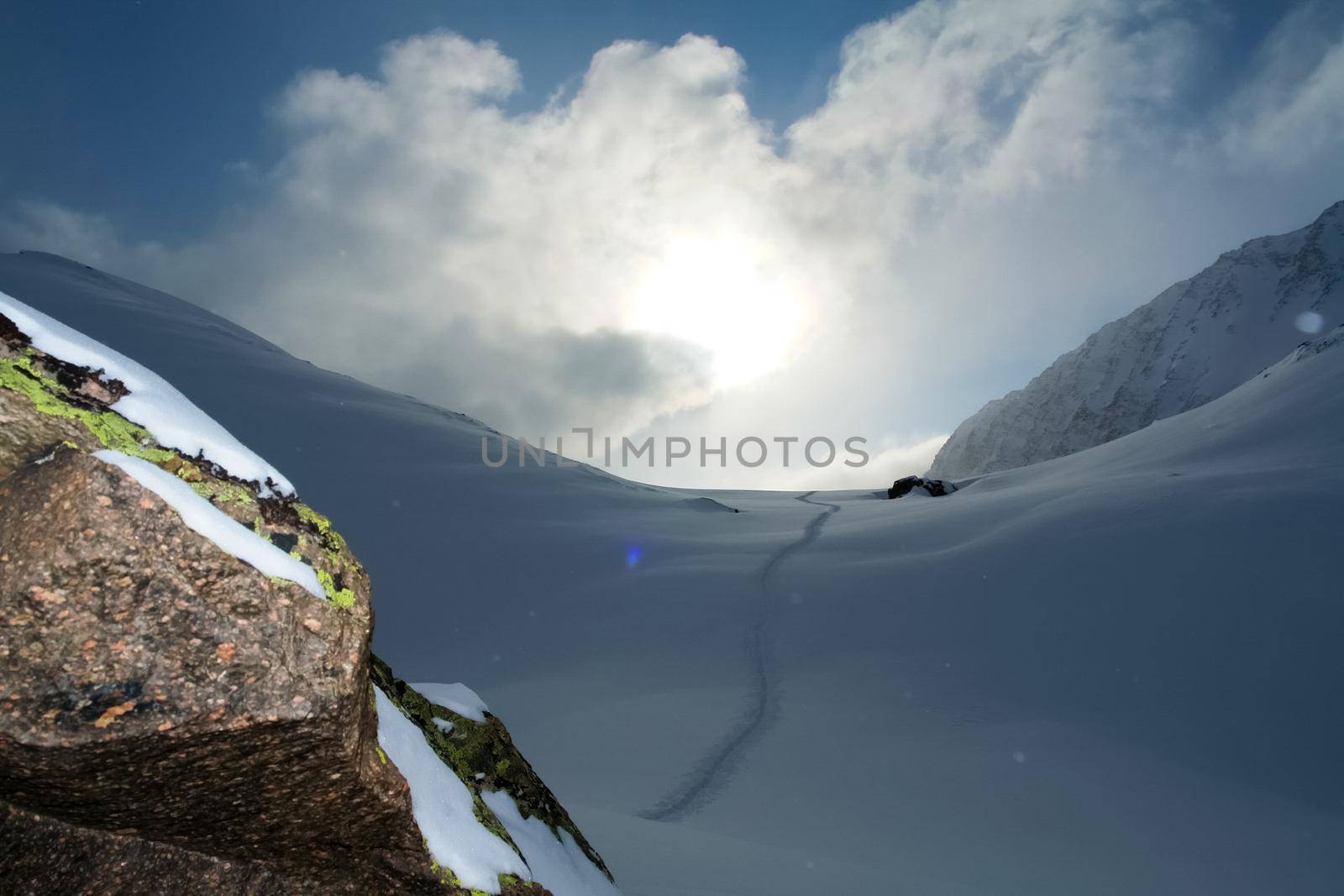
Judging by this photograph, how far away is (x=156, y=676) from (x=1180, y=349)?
245 ft

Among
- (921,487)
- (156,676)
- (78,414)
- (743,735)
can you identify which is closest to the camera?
(156,676)

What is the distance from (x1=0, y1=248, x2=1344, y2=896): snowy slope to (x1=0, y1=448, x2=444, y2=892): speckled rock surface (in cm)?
242

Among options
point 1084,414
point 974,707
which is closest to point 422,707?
point 974,707

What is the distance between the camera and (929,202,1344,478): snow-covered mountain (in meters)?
55.3

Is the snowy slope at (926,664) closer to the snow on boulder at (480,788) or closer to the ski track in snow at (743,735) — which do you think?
the ski track in snow at (743,735)

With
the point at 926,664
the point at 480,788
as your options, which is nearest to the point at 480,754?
the point at 480,788

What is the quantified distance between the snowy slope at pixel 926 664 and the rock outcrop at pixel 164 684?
2.25 m

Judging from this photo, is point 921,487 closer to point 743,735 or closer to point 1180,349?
point 743,735

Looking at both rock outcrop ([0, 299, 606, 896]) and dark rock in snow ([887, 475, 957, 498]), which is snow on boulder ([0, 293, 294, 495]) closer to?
rock outcrop ([0, 299, 606, 896])

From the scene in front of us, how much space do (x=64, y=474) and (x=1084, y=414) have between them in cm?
7169

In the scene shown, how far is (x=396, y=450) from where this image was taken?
49.4 ft

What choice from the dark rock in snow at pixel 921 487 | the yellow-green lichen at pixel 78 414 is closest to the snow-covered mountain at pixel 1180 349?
the dark rock in snow at pixel 921 487

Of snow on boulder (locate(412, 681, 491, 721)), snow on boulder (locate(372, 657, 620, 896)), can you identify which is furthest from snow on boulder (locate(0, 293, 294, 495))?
snow on boulder (locate(412, 681, 491, 721))

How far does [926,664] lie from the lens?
7.02 metres
